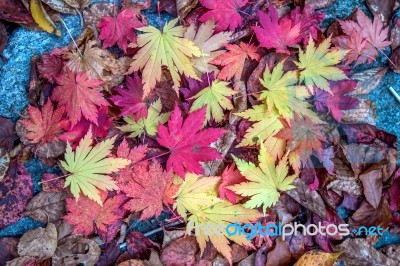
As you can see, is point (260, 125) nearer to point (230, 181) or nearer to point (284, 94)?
point (284, 94)

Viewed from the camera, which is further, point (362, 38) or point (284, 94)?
point (362, 38)

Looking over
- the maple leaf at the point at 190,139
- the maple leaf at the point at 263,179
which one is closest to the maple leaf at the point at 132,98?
the maple leaf at the point at 190,139

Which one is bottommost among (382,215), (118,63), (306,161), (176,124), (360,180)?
(382,215)

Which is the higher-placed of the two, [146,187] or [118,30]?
[118,30]

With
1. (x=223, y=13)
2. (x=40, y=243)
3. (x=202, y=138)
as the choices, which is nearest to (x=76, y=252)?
(x=40, y=243)

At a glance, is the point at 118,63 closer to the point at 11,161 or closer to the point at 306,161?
the point at 11,161

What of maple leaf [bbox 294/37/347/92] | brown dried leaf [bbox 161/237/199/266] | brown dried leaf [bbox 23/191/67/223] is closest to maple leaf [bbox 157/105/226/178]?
brown dried leaf [bbox 161/237/199/266]

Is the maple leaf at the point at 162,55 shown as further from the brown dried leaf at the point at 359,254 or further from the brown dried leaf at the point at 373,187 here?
the brown dried leaf at the point at 359,254

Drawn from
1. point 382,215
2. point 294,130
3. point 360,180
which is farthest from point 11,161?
point 382,215
